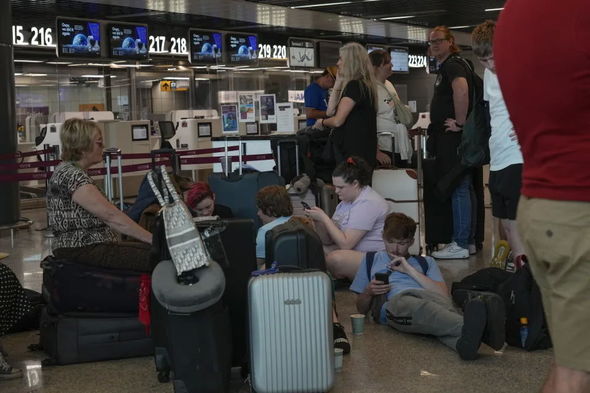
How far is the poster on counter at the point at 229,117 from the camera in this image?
1016 centimetres

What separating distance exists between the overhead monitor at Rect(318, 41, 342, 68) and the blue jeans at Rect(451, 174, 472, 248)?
14552mm

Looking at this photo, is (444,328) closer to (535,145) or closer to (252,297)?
(252,297)

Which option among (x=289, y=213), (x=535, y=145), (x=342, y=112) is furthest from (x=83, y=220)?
(x=535, y=145)

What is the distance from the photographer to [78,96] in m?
19.3

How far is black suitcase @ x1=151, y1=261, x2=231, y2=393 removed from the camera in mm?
3209

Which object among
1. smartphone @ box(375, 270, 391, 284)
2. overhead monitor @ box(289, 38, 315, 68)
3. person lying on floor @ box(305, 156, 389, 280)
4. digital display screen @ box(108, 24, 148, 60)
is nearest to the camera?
smartphone @ box(375, 270, 391, 284)

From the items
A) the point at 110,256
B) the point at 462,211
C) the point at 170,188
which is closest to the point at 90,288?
the point at 110,256

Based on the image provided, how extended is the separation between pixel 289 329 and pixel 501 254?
2.59 metres

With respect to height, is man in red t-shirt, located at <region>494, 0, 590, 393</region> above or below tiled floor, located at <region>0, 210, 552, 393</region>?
above

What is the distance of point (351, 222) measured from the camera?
5484mm

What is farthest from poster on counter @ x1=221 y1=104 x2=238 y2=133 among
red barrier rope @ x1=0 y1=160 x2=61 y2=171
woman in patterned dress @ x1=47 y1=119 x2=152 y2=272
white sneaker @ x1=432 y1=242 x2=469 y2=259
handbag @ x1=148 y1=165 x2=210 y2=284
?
handbag @ x1=148 y1=165 x2=210 y2=284

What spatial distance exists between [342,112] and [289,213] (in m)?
1.56

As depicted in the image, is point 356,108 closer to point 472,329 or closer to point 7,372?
point 472,329

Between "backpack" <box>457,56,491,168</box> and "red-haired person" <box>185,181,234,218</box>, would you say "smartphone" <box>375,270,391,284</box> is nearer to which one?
"red-haired person" <box>185,181,234,218</box>
